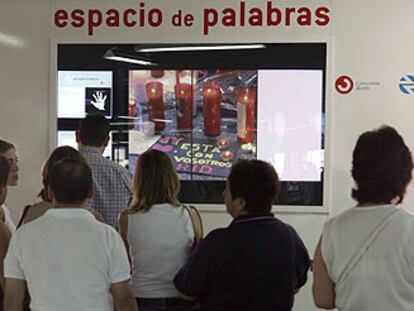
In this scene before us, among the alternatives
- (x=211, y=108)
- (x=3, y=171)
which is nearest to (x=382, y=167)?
(x=3, y=171)

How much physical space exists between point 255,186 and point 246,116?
2.01 metres

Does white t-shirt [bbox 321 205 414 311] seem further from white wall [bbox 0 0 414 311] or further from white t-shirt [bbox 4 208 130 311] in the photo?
white wall [bbox 0 0 414 311]

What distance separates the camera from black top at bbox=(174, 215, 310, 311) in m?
2.43

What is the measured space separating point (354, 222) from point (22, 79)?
10.4 ft

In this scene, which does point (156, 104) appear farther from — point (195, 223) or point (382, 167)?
point (382, 167)

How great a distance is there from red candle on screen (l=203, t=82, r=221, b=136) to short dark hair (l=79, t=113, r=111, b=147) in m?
0.99

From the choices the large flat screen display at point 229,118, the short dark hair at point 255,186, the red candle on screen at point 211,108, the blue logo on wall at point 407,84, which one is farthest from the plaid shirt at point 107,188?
the blue logo on wall at point 407,84

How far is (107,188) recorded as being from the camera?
3580 millimetres

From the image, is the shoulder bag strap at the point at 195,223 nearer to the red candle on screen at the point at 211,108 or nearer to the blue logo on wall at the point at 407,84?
the red candle on screen at the point at 211,108

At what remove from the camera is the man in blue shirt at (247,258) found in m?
2.43

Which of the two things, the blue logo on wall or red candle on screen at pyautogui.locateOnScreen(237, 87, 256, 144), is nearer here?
the blue logo on wall

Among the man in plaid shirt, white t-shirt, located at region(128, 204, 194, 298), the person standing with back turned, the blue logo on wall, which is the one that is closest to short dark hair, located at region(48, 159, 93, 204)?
the person standing with back turned

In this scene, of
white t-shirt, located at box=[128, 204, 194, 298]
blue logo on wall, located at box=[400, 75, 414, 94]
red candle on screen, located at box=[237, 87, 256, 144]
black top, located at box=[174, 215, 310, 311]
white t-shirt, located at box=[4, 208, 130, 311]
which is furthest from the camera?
red candle on screen, located at box=[237, 87, 256, 144]

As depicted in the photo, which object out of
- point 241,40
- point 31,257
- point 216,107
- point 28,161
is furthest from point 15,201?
point 31,257
